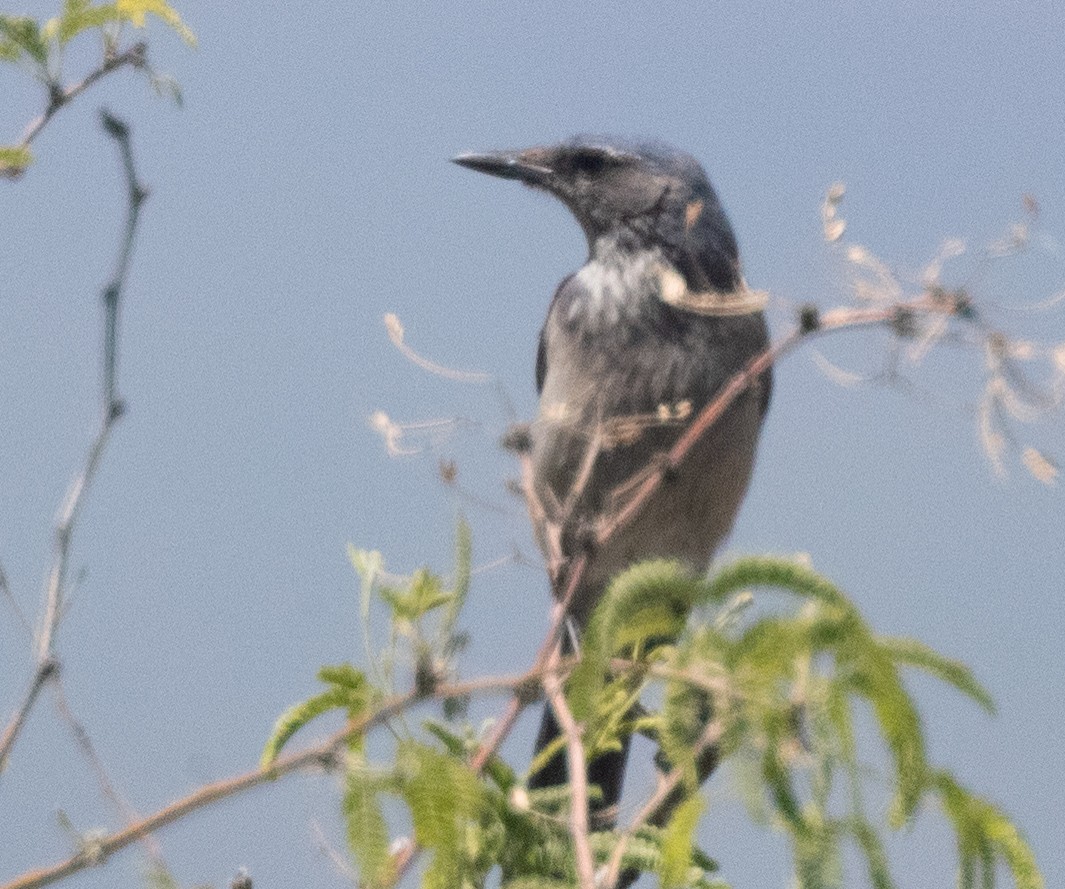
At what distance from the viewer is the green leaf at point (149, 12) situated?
1.99 meters

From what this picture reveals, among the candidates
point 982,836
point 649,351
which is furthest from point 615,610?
point 649,351

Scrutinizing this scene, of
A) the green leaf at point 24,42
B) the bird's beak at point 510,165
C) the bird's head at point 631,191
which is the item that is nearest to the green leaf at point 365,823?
the green leaf at point 24,42

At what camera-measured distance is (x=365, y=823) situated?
150 cm

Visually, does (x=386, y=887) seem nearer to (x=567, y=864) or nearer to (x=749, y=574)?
(x=567, y=864)

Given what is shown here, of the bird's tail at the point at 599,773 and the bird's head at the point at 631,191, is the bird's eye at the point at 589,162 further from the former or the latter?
the bird's tail at the point at 599,773

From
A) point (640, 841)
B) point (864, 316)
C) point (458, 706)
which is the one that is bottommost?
point (640, 841)

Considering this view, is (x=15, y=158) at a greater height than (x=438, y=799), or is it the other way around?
(x=15, y=158)

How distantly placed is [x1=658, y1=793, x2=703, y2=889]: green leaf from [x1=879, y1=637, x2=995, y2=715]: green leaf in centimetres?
23

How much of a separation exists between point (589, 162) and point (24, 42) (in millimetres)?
3464

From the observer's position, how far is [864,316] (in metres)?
1.63

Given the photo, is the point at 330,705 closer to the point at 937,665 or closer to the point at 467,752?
the point at 467,752

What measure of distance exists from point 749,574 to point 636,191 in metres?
3.86

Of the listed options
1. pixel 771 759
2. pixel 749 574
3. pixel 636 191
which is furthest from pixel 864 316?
pixel 636 191

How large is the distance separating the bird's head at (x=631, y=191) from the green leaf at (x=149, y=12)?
9.43 ft
